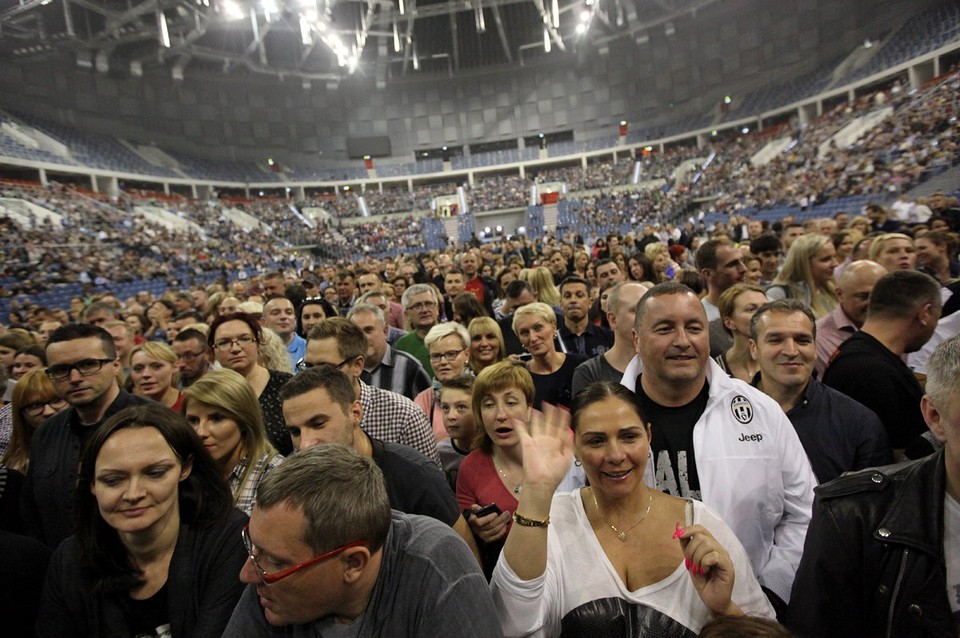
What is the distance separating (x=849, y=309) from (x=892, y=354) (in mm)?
910

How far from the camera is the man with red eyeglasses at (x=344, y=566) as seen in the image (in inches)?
49.5

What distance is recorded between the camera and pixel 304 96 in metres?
42.7

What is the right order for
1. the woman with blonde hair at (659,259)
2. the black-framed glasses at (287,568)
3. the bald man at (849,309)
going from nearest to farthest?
the black-framed glasses at (287,568)
the bald man at (849,309)
the woman with blonde hair at (659,259)

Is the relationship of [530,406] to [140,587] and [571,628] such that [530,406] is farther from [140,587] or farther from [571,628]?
[140,587]

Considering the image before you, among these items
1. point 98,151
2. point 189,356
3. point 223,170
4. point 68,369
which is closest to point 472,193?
point 223,170

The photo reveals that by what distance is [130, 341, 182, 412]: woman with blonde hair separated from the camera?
3.62m

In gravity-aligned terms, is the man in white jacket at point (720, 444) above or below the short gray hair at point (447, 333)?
below

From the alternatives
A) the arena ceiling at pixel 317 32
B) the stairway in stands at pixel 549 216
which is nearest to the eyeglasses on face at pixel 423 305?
the arena ceiling at pixel 317 32

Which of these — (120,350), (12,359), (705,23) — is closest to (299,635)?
(120,350)

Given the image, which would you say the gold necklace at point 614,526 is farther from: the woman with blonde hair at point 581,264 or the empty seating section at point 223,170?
the empty seating section at point 223,170

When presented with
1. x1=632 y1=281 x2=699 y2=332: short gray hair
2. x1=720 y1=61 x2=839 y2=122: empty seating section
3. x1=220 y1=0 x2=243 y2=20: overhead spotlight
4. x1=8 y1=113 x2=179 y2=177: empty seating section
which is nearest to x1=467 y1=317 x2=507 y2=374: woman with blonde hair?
x1=632 y1=281 x2=699 y2=332: short gray hair

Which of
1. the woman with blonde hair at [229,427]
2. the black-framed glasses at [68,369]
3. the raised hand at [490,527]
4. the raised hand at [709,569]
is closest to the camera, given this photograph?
the raised hand at [709,569]

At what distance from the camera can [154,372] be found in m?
3.64

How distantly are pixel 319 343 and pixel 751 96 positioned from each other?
41.0 meters
